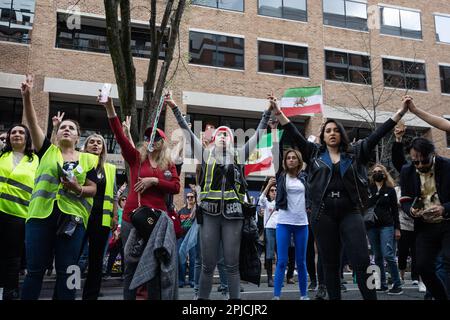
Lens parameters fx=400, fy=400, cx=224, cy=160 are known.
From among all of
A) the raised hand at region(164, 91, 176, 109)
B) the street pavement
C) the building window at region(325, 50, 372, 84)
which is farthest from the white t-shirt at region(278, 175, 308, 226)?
the building window at region(325, 50, 372, 84)

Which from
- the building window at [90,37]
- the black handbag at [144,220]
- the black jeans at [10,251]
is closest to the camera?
the black handbag at [144,220]

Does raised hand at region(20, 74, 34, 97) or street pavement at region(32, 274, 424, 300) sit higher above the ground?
raised hand at region(20, 74, 34, 97)

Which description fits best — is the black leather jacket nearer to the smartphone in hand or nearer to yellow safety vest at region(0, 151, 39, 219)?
the smartphone in hand

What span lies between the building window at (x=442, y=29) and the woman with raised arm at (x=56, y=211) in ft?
86.8

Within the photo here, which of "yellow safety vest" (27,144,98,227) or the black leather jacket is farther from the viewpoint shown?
the black leather jacket

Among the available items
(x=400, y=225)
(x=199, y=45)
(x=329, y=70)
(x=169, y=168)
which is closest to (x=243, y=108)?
(x=199, y=45)

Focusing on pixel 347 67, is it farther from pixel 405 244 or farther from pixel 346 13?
pixel 405 244

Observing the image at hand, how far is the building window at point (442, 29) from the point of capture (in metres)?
24.9

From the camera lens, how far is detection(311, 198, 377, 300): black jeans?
12.5 feet

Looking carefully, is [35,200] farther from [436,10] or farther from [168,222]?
[436,10]

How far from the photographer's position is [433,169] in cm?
453

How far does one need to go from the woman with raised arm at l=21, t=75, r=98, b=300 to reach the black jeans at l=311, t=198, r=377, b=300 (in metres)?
2.42

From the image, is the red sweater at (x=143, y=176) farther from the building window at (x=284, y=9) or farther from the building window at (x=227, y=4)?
the building window at (x=284, y=9)

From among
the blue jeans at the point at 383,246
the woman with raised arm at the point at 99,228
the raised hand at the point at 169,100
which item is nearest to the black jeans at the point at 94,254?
the woman with raised arm at the point at 99,228
